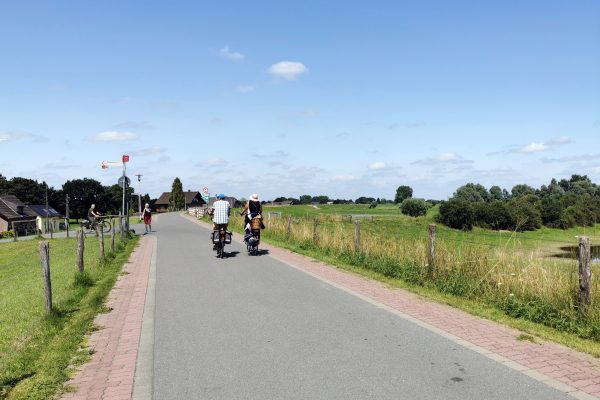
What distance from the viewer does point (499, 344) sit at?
19.2 ft

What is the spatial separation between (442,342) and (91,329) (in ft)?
15.4

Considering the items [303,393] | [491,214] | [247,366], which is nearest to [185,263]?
[247,366]

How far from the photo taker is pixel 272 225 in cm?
2464

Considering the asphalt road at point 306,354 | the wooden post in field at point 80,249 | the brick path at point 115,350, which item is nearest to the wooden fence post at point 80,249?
the wooden post in field at point 80,249

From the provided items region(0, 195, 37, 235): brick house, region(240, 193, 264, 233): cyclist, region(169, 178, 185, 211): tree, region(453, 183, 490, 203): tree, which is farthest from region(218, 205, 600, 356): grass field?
region(169, 178, 185, 211): tree

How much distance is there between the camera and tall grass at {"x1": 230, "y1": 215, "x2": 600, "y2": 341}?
6977 millimetres

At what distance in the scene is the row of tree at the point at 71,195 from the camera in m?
103

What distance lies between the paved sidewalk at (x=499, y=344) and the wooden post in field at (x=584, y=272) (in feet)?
3.88

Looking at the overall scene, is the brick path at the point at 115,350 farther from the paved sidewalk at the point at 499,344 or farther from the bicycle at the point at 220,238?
the bicycle at the point at 220,238

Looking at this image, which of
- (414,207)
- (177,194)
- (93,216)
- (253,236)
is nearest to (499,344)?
(253,236)

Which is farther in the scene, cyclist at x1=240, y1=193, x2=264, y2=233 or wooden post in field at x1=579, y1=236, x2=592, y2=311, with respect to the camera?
cyclist at x1=240, y1=193, x2=264, y2=233

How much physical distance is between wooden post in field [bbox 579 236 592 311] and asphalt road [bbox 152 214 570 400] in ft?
7.58

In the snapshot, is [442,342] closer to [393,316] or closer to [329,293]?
[393,316]

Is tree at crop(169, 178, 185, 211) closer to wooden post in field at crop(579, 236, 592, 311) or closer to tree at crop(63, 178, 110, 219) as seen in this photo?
tree at crop(63, 178, 110, 219)
